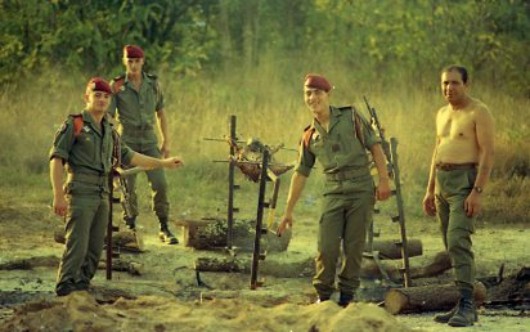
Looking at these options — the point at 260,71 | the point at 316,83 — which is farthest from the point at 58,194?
the point at 260,71

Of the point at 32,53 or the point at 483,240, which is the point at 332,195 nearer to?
the point at 483,240

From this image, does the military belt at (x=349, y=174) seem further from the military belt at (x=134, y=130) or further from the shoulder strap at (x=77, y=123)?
the military belt at (x=134, y=130)

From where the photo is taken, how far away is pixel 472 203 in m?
10.4

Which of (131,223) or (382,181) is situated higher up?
(382,181)

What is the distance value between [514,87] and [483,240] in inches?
373

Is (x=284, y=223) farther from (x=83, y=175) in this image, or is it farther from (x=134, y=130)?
(x=134, y=130)

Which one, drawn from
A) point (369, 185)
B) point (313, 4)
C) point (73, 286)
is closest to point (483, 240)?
point (369, 185)

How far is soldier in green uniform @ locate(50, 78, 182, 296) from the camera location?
34.9ft

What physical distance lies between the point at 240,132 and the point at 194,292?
8314mm

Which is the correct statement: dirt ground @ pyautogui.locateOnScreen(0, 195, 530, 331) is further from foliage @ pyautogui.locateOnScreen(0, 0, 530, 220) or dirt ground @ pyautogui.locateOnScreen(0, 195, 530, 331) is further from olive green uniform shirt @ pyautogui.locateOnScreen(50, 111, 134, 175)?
foliage @ pyautogui.locateOnScreen(0, 0, 530, 220)

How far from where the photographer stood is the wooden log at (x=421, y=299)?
11281 millimetres

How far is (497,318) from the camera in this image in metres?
11.2

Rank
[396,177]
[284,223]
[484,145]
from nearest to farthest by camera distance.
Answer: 1. [484,145]
2. [284,223]
3. [396,177]

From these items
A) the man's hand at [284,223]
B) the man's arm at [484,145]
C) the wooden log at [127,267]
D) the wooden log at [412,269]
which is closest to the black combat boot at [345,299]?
the man's hand at [284,223]
